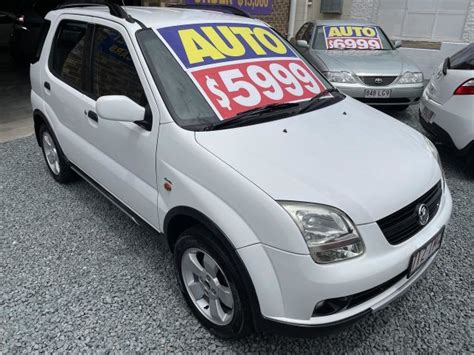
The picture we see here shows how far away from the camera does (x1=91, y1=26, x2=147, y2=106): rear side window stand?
2.40 meters

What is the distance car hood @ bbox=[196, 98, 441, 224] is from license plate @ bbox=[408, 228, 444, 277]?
10.2 inches

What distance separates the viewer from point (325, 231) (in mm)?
1668

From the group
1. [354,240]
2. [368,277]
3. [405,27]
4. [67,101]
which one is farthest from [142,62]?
[405,27]

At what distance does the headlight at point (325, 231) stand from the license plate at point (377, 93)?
428cm

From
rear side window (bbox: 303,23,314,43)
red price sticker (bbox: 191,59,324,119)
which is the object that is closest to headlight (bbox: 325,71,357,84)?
rear side window (bbox: 303,23,314,43)

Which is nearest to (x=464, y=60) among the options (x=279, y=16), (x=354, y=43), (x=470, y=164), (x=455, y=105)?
(x=455, y=105)

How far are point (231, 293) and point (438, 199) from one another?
1282mm

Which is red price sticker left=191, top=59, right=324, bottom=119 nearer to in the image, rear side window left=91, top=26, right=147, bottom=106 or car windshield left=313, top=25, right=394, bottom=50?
rear side window left=91, top=26, right=147, bottom=106

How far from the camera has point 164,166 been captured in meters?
2.14

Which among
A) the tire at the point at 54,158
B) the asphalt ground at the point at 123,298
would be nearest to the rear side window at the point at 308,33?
the asphalt ground at the point at 123,298

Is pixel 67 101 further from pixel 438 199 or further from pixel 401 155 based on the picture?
pixel 438 199

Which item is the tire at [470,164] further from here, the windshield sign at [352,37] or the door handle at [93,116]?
the door handle at [93,116]

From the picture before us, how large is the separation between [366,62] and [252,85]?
4.15m

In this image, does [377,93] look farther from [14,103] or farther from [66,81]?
[14,103]
